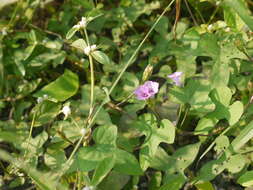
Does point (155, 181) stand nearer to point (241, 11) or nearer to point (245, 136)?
point (245, 136)

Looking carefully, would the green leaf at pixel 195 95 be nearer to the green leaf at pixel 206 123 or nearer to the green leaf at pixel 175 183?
the green leaf at pixel 206 123

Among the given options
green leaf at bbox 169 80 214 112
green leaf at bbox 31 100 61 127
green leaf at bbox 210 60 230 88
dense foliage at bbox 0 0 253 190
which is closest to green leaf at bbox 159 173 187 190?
dense foliage at bbox 0 0 253 190

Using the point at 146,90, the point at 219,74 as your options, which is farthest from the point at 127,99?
the point at 219,74

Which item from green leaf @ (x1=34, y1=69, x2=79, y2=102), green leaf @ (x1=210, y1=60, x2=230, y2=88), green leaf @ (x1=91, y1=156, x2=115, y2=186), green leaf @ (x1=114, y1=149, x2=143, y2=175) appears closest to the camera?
green leaf @ (x1=91, y1=156, x2=115, y2=186)

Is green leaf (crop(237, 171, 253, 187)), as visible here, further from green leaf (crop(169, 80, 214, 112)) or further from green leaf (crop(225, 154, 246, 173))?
green leaf (crop(169, 80, 214, 112))

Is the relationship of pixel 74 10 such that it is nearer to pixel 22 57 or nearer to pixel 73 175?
pixel 22 57

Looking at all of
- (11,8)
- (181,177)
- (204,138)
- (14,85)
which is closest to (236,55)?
(204,138)

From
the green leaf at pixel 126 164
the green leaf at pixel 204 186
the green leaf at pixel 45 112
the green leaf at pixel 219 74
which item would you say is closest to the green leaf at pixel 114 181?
the green leaf at pixel 126 164
